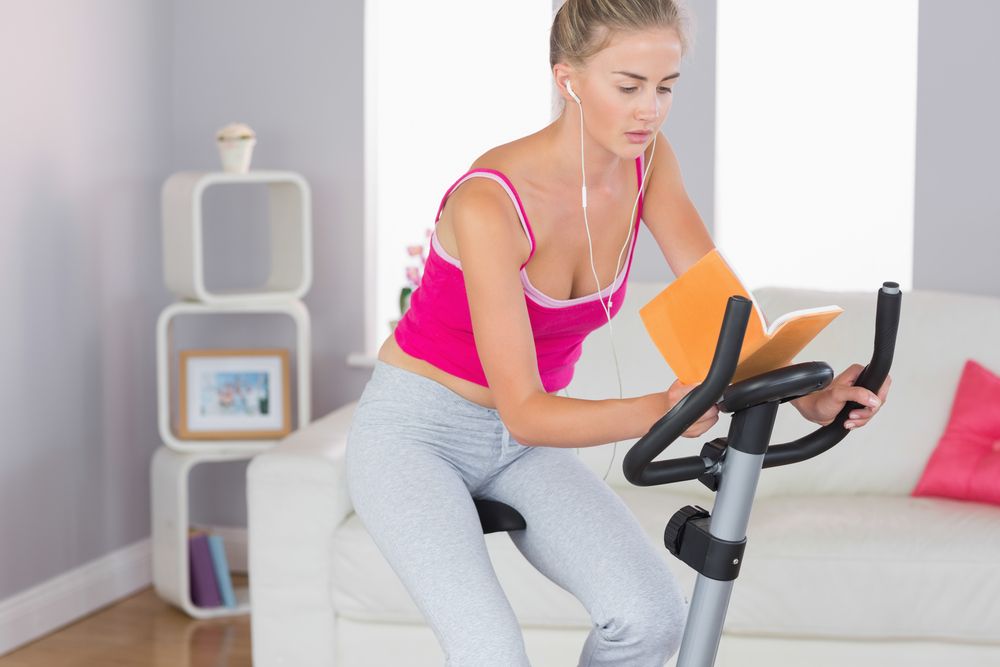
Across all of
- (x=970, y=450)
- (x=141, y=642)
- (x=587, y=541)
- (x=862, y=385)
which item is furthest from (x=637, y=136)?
(x=141, y=642)

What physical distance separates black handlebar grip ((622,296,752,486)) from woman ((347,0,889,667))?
0.15 feet

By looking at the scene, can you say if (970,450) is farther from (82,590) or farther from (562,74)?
(82,590)

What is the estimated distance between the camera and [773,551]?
2666mm

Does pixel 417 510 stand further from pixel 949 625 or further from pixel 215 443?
pixel 215 443

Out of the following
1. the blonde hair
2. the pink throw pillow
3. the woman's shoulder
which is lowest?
the pink throw pillow

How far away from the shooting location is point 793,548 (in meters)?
2.67

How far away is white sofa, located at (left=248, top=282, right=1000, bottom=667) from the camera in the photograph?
2.63 metres

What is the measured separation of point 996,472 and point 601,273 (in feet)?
5.12

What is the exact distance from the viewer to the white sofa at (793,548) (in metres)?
2.63

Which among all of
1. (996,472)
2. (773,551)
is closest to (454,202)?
(773,551)

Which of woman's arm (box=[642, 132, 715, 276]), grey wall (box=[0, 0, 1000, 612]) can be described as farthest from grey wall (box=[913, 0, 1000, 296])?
woman's arm (box=[642, 132, 715, 276])

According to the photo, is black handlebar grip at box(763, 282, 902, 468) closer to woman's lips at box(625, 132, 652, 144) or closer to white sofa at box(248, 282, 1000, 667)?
woman's lips at box(625, 132, 652, 144)

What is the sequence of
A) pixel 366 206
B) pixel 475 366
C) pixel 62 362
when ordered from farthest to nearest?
pixel 366 206
pixel 62 362
pixel 475 366

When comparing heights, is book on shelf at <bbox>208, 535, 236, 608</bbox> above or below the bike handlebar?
below
